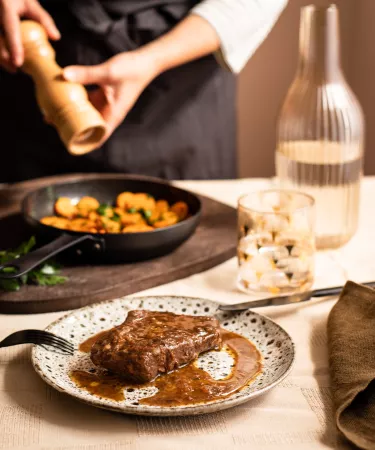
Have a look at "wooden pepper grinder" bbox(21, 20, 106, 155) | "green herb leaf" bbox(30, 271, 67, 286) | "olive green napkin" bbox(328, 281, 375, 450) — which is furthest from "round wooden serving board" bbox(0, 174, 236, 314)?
"olive green napkin" bbox(328, 281, 375, 450)

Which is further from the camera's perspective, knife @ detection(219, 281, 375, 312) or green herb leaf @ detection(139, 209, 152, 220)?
green herb leaf @ detection(139, 209, 152, 220)

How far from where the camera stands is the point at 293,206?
51.9 inches

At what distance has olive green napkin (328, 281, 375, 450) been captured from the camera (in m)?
0.84

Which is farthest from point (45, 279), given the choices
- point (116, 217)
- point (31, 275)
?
point (116, 217)

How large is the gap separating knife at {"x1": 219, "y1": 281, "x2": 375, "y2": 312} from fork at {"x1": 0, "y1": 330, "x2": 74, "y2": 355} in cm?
25

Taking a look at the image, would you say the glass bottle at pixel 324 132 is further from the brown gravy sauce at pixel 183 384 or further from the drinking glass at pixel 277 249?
the brown gravy sauce at pixel 183 384

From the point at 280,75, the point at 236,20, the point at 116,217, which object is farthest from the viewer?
the point at 280,75

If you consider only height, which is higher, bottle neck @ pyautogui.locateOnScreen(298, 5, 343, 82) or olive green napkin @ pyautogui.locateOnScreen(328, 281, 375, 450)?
bottle neck @ pyautogui.locateOnScreen(298, 5, 343, 82)

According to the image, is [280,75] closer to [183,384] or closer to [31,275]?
[31,275]

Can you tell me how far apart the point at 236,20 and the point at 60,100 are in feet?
2.06

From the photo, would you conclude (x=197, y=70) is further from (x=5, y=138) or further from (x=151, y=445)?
→ (x=151, y=445)

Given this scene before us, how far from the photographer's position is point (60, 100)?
147cm

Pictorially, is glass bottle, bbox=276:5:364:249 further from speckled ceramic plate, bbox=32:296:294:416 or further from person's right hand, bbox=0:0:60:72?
person's right hand, bbox=0:0:60:72

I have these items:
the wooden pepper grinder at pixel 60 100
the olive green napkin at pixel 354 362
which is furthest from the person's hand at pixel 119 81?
the olive green napkin at pixel 354 362
